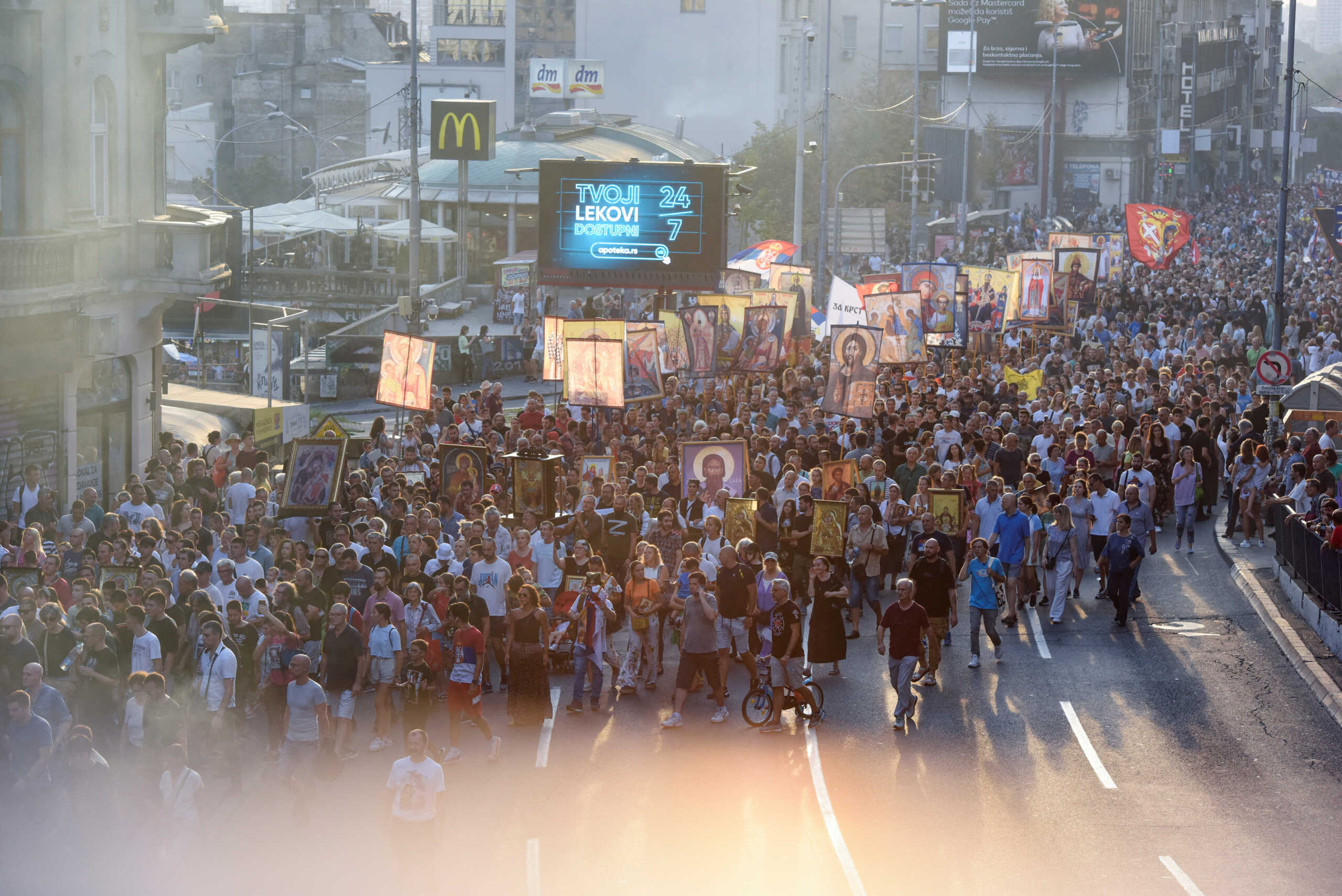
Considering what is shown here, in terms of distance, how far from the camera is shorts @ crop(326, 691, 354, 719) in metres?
13.7

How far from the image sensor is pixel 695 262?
110 ft

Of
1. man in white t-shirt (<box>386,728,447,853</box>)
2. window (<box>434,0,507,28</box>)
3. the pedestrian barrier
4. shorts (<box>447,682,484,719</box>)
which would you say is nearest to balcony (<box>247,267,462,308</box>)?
window (<box>434,0,507,28</box>)

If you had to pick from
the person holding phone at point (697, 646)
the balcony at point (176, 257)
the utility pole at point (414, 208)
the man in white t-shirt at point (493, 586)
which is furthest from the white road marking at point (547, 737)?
the utility pole at point (414, 208)

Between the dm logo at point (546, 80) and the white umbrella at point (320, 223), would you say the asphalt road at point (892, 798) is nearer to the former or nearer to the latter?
the white umbrella at point (320, 223)

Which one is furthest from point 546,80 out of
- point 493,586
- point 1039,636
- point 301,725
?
point 301,725

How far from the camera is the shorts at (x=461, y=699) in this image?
14297 millimetres

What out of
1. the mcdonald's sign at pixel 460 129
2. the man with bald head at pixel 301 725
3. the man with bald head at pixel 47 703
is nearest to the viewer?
the man with bald head at pixel 47 703

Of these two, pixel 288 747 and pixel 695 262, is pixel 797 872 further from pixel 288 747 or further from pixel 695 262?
pixel 695 262

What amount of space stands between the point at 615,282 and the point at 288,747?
71.6ft

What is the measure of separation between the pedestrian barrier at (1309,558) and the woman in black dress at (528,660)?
7.92 meters

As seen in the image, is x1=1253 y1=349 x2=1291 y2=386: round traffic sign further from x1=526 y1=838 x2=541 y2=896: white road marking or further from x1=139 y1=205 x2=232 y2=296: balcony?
x1=526 y1=838 x2=541 y2=896: white road marking

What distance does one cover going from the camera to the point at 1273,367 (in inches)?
955

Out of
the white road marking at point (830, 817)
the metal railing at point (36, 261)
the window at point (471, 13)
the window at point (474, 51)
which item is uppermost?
the window at point (471, 13)

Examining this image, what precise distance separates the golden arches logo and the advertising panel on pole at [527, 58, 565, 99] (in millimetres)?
34391
